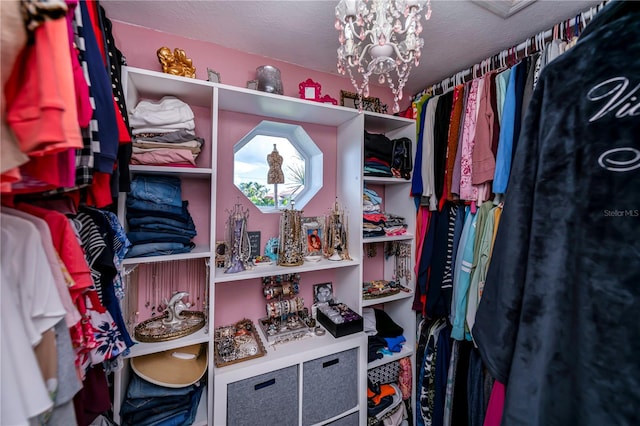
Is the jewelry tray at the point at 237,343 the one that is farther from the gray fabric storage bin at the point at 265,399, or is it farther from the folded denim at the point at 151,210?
the folded denim at the point at 151,210

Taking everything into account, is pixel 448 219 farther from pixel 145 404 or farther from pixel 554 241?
pixel 145 404

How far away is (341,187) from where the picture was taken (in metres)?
1.74

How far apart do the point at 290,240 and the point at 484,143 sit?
1175mm

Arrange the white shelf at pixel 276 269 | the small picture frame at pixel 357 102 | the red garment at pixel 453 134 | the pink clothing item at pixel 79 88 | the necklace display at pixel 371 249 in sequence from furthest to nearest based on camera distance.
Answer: the necklace display at pixel 371 249
the small picture frame at pixel 357 102
the red garment at pixel 453 134
the white shelf at pixel 276 269
the pink clothing item at pixel 79 88

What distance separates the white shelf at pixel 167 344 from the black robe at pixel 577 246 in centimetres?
116

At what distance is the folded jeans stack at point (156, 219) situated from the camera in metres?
1.12

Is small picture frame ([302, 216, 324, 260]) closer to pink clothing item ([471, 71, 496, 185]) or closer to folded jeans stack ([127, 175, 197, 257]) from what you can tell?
folded jeans stack ([127, 175, 197, 257])

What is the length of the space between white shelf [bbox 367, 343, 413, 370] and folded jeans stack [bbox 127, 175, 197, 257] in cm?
134

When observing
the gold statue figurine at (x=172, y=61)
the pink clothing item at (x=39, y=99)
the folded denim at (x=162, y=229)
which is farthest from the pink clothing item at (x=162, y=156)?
the pink clothing item at (x=39, y=99)

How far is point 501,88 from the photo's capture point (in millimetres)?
1255

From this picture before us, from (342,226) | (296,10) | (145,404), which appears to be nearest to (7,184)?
(145,404)

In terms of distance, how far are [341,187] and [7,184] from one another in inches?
58.8

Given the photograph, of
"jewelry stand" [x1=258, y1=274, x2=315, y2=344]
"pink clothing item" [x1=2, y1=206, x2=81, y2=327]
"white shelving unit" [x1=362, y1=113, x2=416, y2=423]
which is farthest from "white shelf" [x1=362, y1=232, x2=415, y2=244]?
"pink clothing item" [x1=2, y1=206, x2=81, y2=327]

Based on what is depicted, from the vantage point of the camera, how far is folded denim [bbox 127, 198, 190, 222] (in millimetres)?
1131
